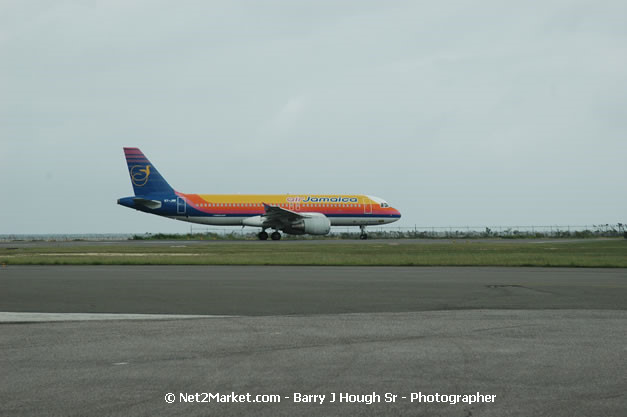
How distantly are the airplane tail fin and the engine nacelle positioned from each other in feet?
34.5

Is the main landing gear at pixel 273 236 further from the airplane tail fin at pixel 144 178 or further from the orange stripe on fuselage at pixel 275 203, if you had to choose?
the airplane tail fin at pixel 144 178

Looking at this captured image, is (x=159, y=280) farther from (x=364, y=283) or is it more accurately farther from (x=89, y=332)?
(x=89, y=332)

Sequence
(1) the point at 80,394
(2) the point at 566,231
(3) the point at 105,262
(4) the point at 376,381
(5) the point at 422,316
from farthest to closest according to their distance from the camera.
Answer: (2) the point at 566,231
(3) the point at 105,262
(5) the point at 422,316
(4) the point at 376,381
(1) the point at 80,394

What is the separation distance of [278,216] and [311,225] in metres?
2.74

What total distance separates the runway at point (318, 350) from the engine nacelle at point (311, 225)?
36.4 m

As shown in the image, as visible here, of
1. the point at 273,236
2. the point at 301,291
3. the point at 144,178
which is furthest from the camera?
the point at 273,236

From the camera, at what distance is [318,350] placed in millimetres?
7137

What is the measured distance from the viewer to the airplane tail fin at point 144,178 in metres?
51.7

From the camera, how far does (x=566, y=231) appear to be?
3110 inches

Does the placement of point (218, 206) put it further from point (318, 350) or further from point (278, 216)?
point (318, 350)

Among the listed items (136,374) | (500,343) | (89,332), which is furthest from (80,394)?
(500,343)

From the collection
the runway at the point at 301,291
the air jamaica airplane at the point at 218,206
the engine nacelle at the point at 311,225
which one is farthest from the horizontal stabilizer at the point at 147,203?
the runway at the point at 301,291

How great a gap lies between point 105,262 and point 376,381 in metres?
19.5

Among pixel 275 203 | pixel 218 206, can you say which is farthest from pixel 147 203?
pixel 275 203
